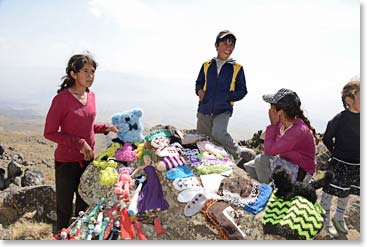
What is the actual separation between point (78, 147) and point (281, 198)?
185 cm

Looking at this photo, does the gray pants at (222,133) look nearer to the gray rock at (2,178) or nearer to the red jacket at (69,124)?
the red jacket at (69,124)

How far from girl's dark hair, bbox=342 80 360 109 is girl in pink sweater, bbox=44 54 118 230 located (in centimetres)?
233

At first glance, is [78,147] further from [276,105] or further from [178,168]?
[276,105]

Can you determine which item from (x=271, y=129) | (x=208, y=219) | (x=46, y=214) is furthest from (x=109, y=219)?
(x=271, y=129)

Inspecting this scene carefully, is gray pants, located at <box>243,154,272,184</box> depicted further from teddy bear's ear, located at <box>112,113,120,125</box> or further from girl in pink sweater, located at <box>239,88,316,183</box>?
teddy bear's ear, located at <box>112,113,120,125</box>

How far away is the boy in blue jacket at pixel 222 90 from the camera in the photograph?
4270mm

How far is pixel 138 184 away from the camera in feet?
12.7

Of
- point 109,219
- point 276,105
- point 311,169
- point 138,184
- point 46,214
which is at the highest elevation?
point 276,105

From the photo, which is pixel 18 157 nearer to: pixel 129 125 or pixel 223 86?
pixel 129 125

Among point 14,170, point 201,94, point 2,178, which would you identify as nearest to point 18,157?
point 14,170

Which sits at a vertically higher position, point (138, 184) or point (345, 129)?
point (345, 129)

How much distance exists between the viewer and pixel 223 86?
14.1 ft

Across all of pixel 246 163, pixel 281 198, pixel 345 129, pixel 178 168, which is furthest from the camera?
pixel 246 163

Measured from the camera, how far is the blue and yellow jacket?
427 cm
